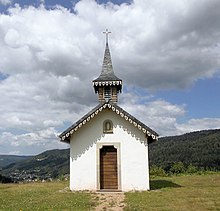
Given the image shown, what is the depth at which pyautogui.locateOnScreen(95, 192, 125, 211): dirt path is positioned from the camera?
46.5 ft

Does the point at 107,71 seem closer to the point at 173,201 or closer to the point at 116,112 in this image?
the point at 116,112

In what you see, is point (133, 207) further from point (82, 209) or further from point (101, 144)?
point (101, 144)

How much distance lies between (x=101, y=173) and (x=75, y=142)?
2562 mm

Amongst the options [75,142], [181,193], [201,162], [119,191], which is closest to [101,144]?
[75,142]

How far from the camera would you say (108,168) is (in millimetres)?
20250

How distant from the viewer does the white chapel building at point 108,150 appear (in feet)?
64.7

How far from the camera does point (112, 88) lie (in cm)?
2205

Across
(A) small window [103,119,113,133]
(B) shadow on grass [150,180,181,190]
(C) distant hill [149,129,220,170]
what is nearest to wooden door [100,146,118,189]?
(A) small window [103,119,113,133]

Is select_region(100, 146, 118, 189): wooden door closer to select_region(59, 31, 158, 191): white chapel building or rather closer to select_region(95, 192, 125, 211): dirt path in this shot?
select_region(59, 31, 158, 191): white chapel building

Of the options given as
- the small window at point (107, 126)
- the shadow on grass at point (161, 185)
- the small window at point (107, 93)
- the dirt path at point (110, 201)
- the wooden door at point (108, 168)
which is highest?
the small window at point (107, 93)

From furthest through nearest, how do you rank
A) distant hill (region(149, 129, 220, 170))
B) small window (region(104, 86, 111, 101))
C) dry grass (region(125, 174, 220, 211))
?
distant hill (region(149, 129, 220, 170)) → small window (region(104, 86, 111, 101)) → dry grass (region(125, 174, 220, 211))

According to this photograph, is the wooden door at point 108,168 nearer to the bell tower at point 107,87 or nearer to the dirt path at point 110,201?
the dirt path at point 110,201

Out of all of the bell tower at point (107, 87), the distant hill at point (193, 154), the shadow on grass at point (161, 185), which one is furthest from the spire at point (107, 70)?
the distant hill at point (193, 154)

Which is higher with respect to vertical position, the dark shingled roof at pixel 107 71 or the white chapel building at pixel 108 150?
the dark shingled roof at pixel 107 71
